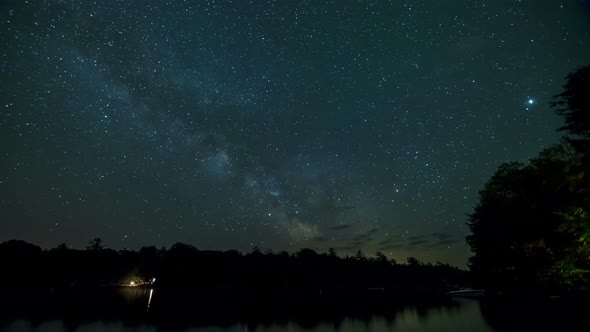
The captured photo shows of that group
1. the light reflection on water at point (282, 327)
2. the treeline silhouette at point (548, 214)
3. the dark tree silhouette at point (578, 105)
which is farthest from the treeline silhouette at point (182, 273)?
the dark tree silhouette at point (578, 105)

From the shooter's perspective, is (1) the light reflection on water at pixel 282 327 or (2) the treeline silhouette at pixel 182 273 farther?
(2) the treeline silhouette at pixel 182 273

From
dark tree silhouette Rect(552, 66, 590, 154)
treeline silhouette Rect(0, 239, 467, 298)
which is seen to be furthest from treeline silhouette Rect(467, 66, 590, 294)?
treeline silhouette Rect(0, 239, 467, 298)

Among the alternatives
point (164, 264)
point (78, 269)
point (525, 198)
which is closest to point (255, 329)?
point (525, 198)

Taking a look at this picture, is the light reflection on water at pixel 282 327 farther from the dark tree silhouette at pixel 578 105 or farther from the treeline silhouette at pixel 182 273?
the treeline silhouette at pixel 182 273

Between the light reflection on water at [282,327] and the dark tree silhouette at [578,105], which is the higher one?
the dark tree silhouette at [578,105]

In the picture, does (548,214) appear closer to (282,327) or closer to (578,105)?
(578,105)

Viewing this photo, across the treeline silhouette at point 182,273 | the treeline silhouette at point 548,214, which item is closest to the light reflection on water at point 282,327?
the treeline silhouette at point 548,214

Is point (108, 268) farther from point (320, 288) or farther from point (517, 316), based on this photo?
point (517, 316)

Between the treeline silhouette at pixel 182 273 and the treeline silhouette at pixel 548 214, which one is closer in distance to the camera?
the treeline silhouette at pixel 548 214

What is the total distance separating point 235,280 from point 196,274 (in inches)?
388

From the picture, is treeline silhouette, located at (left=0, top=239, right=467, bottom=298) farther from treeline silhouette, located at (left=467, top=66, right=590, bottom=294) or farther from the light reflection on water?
treeline silhouette, located at (left=467, top=66, right=590, bottom=294)

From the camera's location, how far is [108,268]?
98000 mm

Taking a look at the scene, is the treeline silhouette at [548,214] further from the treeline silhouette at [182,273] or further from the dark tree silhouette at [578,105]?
the treeline silhouette at [182,273]

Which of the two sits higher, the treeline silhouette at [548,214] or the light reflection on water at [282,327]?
the treeline silhouette at [548,214]
